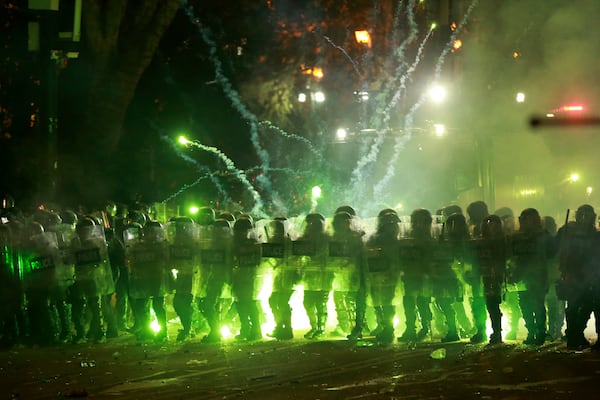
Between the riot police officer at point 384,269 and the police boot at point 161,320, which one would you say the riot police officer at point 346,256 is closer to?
the riot police officer at point 384,269

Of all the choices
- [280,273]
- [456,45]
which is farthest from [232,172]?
[280,273]

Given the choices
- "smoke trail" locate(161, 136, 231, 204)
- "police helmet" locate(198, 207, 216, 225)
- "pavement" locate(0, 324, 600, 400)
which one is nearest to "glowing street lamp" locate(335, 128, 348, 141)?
"smoke trail" locate(161, 136, 231, 204)

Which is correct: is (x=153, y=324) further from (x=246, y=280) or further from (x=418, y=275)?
(x=418, y=275)

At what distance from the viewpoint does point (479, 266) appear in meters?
12.4

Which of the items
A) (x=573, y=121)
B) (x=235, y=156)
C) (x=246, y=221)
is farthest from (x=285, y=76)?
(x=246, y=221)

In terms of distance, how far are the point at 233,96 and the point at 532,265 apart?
13419mm

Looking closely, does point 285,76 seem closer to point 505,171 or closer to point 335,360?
point 505,171

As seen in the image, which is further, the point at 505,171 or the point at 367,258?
the point at 505,171

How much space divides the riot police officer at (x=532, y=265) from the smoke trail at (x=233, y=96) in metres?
11.8

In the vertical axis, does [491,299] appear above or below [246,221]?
below

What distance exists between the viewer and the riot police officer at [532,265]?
1217 centimetres

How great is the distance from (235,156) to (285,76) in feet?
9.68

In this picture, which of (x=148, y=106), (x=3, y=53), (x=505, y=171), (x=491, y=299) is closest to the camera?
(x=491, y=299)


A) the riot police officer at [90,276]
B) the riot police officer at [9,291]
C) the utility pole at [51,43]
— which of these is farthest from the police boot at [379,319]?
the riot police officer at [9,291]
